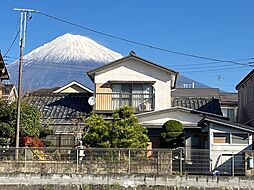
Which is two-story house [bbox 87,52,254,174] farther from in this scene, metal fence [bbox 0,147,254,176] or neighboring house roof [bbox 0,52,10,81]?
metal fence [bbox 0,147,254,176]

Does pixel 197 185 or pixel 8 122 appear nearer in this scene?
pixel 197 185

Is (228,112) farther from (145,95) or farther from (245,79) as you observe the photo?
(145,95)

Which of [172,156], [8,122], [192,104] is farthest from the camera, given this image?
[192,104]

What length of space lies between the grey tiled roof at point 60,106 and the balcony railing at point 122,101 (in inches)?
47.9

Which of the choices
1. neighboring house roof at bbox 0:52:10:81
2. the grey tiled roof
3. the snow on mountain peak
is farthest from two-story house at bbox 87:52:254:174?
the snow on mountain peak

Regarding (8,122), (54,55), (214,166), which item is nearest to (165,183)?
(214,166)

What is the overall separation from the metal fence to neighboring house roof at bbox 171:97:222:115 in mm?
11010

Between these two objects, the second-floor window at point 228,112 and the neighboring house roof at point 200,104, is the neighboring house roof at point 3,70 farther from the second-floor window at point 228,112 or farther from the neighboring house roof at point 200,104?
the second-floor window at point 228,112

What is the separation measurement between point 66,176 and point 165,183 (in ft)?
11.3

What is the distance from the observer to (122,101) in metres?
27.5

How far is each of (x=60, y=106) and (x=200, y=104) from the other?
8946 mm

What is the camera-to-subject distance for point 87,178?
15883 mm

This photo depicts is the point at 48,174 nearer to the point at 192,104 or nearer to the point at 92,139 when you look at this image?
the point at 92,139

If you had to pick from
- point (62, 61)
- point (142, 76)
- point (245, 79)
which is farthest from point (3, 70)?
point (62, 61)
